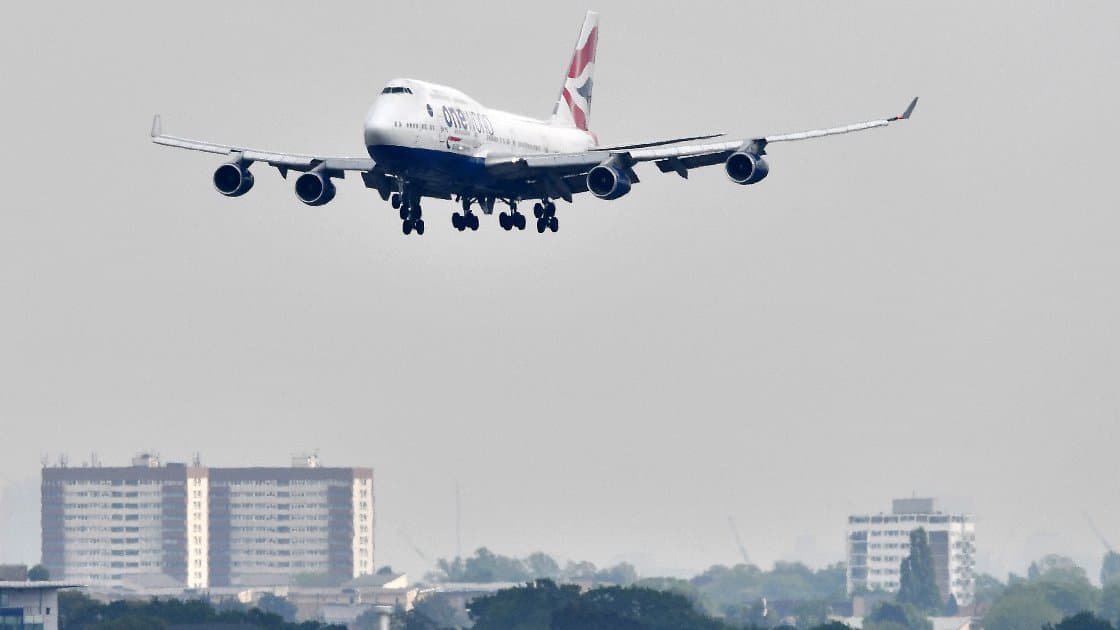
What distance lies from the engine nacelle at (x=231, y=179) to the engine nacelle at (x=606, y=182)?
1967cm

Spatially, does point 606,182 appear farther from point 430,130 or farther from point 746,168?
point 430,130

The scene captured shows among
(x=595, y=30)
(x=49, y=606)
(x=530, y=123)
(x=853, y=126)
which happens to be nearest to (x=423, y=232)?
(x=530, y=123)

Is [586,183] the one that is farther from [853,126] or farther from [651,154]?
[853,126]

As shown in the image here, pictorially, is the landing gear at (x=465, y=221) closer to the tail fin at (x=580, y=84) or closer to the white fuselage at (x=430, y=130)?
the white fuselage at (x=430, y=130)

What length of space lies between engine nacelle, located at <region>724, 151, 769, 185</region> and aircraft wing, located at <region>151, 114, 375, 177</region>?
1990 cm

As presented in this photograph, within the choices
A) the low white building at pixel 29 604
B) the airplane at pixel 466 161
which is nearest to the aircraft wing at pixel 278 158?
the airplane at pixel 466 161

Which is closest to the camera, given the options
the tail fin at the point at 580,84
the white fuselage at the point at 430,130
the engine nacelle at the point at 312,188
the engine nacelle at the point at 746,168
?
the white fuselage at the point at 430,130

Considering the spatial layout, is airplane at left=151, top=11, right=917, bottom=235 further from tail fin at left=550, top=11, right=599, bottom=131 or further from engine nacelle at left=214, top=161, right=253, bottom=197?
tail fin at left=550, top=11, right=599, bottom=131

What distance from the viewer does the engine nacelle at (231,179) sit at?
13600 centimetres

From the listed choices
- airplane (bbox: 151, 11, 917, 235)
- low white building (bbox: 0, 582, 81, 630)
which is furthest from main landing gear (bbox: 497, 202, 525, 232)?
low white building (bbox: 0, 582, 81, 630)

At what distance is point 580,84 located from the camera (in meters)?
166

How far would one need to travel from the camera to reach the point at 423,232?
134250 mm

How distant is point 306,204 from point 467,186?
9.14 meters

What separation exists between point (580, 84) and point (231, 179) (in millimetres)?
37014
